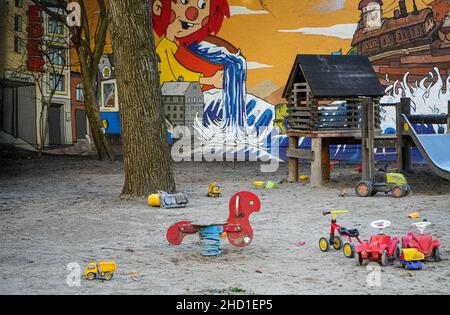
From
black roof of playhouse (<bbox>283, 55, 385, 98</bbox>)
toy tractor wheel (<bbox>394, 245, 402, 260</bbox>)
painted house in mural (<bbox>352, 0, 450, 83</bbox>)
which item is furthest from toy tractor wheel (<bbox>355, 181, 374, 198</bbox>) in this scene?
painted house in mural (<bbox>352, 0, 450, 83</bbox>)

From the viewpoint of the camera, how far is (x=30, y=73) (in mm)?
21891

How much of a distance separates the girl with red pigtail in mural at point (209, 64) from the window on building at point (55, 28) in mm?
2848

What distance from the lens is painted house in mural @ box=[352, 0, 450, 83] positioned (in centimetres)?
1930

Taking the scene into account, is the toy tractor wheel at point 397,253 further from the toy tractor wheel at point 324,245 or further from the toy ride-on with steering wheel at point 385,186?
the toy ride-on with steering wheel at point 385,186

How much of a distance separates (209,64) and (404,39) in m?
5.21

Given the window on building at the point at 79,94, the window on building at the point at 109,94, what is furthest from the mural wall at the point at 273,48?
the window on building at the point at 79,94

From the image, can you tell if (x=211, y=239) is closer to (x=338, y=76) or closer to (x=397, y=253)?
(x=397, y=253)

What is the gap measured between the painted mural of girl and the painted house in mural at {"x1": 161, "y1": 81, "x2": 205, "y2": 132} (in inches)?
7.5

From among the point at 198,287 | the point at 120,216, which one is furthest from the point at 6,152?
the point at 198,287

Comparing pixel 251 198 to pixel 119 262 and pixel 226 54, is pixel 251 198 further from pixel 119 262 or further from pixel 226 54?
pixel 226 54

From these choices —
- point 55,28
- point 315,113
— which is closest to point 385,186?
point 315,113

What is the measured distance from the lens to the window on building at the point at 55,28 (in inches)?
875

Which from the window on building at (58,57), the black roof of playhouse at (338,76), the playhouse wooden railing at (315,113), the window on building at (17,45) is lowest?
the playhouse wooden railing at (315,113)

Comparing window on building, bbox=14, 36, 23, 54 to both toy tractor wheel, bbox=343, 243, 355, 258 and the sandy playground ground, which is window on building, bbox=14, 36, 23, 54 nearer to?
the sandy playground ground
